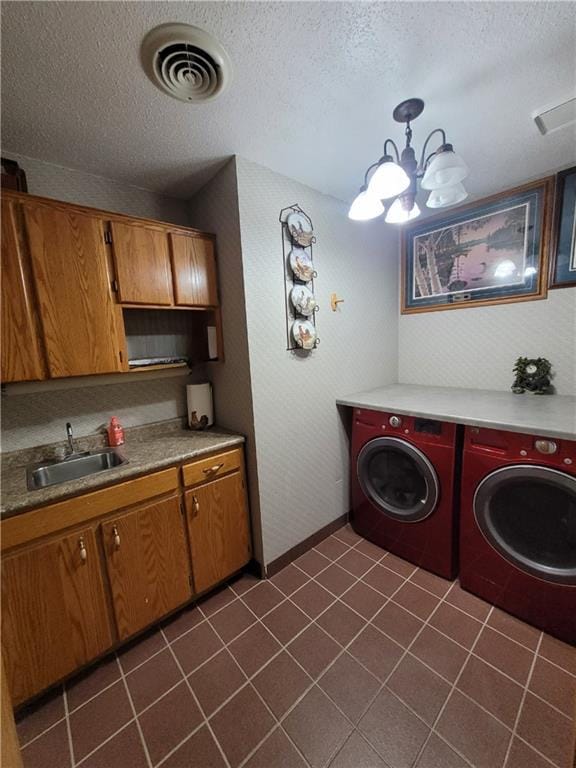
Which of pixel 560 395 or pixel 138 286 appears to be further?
pixel 560 395

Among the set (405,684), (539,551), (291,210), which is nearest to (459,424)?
(539,551)

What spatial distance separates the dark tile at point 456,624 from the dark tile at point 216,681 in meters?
0.98

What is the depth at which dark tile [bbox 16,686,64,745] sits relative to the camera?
1125 mm

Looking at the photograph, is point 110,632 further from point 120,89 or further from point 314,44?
point 314,44

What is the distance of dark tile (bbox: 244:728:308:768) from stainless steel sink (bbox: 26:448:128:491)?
1.23 metres

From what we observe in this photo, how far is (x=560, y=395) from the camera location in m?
1.94

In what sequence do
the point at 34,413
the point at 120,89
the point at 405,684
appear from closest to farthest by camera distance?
the point at 120,89
the point at 405,684
the point at 34,413

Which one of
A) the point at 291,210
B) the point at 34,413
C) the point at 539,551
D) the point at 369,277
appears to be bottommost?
the point at 539,551

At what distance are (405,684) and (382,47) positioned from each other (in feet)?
7.91

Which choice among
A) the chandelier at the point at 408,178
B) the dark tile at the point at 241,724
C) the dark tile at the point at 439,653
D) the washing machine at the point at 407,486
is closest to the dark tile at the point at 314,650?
the dark tile at the point at 241,724

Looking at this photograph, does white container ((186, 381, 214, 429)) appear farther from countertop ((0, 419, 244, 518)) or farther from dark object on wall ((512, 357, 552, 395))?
dark object on wall ((512, 357, 552, 395))

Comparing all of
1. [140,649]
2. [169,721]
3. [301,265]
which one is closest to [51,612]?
[140,649]

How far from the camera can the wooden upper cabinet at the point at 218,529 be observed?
5.20 feet

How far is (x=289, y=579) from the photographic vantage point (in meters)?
1.81
